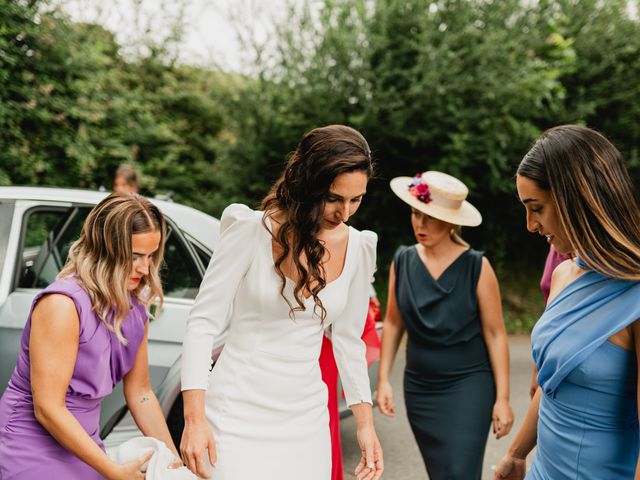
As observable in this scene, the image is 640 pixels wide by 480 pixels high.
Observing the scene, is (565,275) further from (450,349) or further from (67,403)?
(67,403)

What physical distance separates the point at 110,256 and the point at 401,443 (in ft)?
11.1

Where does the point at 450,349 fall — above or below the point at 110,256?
below

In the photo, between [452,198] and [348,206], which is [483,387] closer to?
[452,198]

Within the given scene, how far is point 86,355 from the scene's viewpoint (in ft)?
6.82

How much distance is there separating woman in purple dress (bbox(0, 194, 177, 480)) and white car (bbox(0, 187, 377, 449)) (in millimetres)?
956

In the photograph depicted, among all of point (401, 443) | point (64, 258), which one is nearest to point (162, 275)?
point (64, 258)

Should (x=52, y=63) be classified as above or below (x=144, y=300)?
above

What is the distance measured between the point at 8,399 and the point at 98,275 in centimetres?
50

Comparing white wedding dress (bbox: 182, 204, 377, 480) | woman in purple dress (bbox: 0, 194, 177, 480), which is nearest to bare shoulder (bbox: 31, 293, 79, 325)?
woman in purple dress (bbox: 0, 194, 177, 480)

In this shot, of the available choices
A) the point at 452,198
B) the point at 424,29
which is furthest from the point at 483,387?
the point at 424,29

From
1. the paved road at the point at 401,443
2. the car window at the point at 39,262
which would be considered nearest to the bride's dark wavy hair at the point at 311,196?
the car window at the point at 39,262

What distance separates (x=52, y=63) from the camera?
26.2 feet

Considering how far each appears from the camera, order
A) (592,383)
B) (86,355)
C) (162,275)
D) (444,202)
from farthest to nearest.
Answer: (162,275)
(444,202)
(86,355)
(592,383)

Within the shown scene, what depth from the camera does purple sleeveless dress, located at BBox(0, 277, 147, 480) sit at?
2.04 m
